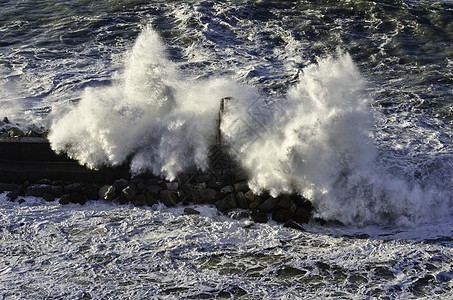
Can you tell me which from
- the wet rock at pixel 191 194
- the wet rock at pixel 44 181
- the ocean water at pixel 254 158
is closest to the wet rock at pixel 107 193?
the ocean water at pixel 254 158

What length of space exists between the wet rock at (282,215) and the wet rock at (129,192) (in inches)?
102

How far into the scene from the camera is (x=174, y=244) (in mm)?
8531

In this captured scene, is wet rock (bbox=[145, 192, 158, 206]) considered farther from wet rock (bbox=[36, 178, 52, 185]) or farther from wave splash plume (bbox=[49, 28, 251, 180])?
wet rock (bbox=[36, 178, 52, 185])

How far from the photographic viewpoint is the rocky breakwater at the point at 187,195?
30.5 ft

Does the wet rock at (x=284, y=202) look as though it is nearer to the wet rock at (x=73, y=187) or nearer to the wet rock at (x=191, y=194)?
the wet rock at (x=191, y=194)

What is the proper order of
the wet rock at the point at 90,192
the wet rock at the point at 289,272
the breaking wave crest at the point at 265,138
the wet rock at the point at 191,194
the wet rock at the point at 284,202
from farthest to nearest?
the wet rock at the point at 90,192 < the wet rock at the point at 191,194 < the breaking wave crest at the point at 265,138 < the wet rock at the point at 284,202 < the wet rock at the point at 289,272

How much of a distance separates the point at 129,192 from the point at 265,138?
2.81m

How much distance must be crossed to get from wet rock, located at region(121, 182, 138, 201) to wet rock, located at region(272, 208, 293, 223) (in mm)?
2594

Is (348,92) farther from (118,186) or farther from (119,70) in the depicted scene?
(119,70)

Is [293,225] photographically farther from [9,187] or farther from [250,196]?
[9,187]

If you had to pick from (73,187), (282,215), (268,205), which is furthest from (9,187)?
(282,215)

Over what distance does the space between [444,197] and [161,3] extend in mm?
15357

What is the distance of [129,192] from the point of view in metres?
9.74

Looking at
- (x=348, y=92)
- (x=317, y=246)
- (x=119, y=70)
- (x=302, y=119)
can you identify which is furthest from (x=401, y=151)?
(x=119, y=70)
